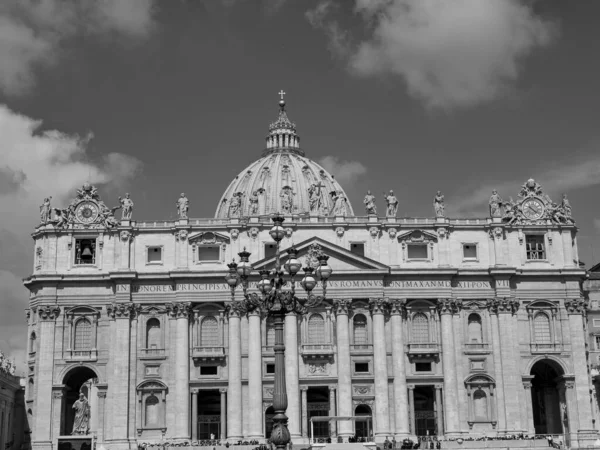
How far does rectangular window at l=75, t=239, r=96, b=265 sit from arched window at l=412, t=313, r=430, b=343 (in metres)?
27.4

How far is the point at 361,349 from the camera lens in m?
77.2

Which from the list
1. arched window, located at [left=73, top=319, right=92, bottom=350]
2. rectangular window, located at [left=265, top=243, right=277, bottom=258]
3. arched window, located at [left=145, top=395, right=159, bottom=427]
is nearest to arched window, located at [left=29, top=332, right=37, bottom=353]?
arched window, located at [left=73, top=319, right=92, bottom=350]

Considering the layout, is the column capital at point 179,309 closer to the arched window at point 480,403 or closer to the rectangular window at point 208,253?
the rectangular window at point 208,253

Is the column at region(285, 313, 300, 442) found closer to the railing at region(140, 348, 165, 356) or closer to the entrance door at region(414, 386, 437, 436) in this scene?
the railing at region(140, 348, 165, 356)

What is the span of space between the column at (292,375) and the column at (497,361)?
53.6 ft

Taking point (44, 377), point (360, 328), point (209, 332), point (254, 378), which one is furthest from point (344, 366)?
point (44, 377)

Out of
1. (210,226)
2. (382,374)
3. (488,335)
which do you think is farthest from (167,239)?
(488,335)

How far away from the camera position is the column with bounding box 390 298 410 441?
75500 mm

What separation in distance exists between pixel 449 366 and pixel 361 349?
7242 millimetres

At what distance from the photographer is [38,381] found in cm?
7581

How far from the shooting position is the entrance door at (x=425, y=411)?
78.5 m

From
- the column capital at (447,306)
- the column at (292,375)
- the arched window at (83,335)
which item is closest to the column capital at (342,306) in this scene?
the column at (292,375)

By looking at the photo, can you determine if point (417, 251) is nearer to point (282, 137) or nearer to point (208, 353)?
point (208, 353)

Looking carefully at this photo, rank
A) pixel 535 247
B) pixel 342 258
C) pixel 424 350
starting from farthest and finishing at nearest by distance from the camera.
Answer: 1. pixel 535 247
2. pixel 342 258
3. pixel 424 350
